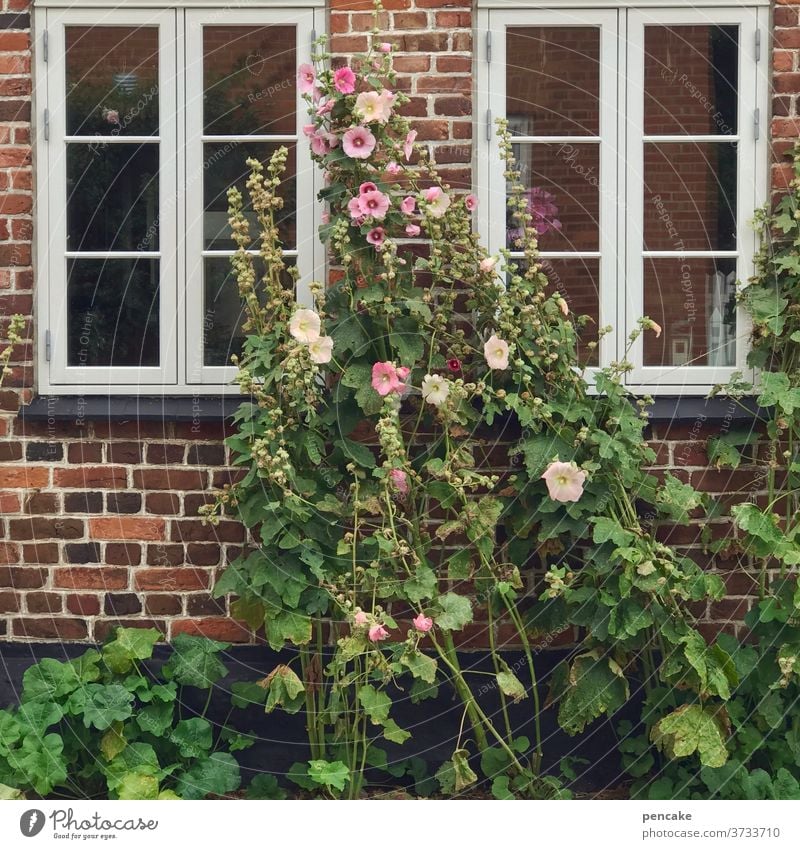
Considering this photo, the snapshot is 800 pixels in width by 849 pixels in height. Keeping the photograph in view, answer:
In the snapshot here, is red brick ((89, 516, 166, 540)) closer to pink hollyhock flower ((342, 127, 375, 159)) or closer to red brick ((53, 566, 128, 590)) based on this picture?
red brick ((53, 566, 128, 590))

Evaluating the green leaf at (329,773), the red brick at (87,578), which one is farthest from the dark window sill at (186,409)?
the green leaf at (329,773)

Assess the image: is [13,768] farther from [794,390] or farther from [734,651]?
[794,390]

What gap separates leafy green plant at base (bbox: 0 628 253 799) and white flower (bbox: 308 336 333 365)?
3.44ft

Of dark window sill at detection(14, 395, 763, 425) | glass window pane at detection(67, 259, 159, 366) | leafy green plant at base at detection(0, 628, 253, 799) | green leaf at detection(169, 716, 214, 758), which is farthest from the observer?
glass window pane at detection(67, 259, 159, 366)

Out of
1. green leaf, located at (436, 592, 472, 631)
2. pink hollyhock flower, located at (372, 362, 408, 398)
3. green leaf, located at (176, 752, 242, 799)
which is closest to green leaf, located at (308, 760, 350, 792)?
green leaf, located at (176, 752, 242, 799)

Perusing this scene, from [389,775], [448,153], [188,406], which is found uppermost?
[448,153]

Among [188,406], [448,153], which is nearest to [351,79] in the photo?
[448,153]

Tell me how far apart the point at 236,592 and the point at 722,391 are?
1.82 meters

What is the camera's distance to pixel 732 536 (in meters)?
4.42

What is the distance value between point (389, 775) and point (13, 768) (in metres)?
1.25

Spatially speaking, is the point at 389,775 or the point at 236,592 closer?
the point at 236,592

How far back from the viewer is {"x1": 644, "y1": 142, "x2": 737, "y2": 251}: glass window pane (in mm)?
4492

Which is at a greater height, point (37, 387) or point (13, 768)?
point (37, 387)

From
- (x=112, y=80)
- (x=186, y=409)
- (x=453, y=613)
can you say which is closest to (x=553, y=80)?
(x=112, y=80)
